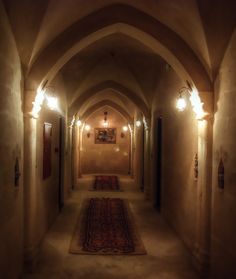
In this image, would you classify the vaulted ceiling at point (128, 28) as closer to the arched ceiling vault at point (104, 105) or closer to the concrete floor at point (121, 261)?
the concrete floor at point (121, 261)

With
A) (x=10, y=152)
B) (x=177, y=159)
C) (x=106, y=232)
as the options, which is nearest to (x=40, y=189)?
(x=106, y=232)

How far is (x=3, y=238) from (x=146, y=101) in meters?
6.20

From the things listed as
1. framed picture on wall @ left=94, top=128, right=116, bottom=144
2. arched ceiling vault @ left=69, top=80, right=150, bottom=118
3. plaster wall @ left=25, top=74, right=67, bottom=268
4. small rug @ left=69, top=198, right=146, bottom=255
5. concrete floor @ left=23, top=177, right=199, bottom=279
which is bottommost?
concrete floor @ left=23, top=177, right=199, bottom=279

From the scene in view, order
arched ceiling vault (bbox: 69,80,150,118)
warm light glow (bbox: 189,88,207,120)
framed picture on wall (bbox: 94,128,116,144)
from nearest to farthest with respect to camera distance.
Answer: warm light glow (bbox: 189,88,207,120) → arched ceiling vault (bbox: 69,80,150,118) → framed picture on wall (bbox: 94,128,116,144)

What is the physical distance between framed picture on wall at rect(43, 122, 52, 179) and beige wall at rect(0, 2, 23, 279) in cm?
153

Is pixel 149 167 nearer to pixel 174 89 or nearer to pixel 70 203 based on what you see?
pixel 70 203

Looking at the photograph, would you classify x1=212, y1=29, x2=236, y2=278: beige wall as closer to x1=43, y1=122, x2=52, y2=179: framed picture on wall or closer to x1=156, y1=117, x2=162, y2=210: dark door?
x1=43, y1=122, x2=52, y2=179: framed picture on wall

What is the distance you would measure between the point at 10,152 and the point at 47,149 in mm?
2350

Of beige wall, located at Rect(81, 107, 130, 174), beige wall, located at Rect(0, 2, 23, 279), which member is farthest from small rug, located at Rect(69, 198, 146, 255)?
beige wall, located at Rect(81, 107, 130, 174)

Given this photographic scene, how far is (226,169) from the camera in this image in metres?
3.42

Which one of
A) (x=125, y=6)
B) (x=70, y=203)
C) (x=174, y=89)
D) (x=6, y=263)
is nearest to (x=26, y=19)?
(x=125, y=6)

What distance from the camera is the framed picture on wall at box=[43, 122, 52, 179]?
5.41m

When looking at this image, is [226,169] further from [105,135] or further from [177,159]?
[105,135]

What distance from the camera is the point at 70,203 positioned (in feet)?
27.7
